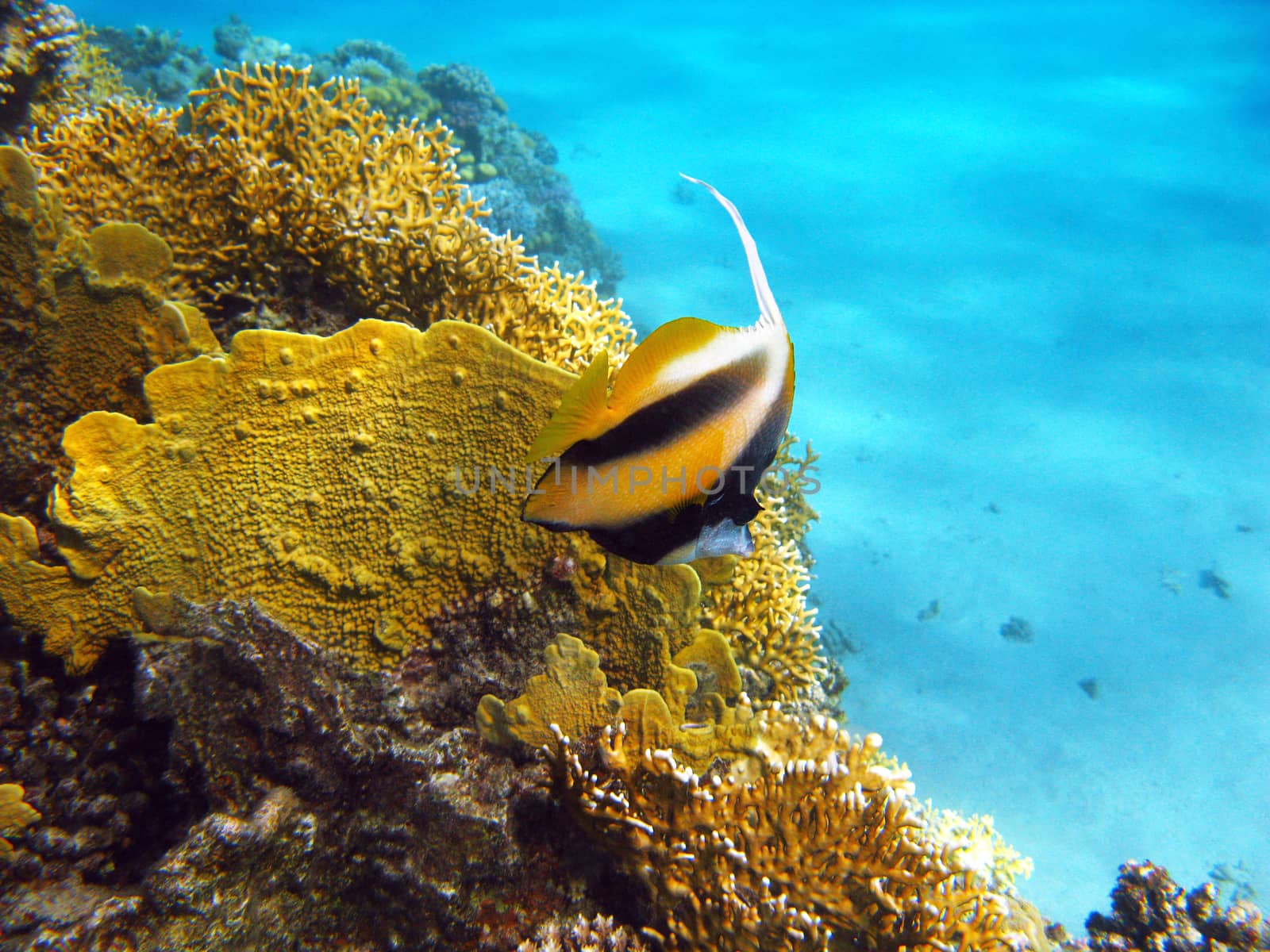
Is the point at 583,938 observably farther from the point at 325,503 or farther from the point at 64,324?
the point at 64,324

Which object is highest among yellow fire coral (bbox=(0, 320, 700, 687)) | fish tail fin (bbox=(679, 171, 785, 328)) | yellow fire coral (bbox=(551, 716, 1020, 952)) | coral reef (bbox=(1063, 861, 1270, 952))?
fish tail fin (bbox=(679, 171, 785, 328))

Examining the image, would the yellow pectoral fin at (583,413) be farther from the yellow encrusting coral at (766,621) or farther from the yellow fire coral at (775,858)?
the yellow encrusting coral at (766,621)

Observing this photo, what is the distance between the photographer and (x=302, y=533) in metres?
2.07

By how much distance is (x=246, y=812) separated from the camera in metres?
1.76

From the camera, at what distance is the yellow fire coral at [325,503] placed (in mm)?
1922

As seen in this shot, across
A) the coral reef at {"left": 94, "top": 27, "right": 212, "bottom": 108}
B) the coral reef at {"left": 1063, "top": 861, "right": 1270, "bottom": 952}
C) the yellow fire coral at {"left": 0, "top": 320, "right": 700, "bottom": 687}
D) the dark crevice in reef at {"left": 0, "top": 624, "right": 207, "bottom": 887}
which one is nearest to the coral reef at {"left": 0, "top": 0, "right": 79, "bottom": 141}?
the yellow fire coral at {"left": 0, "top": 320, "right": 700, "bottom": 687}

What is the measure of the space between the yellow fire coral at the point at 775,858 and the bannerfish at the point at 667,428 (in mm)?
1224

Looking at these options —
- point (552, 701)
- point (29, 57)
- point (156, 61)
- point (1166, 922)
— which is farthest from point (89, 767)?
point (156, 61)

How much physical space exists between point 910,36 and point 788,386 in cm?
7648

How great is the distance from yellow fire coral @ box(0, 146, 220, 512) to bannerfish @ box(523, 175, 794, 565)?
196cm

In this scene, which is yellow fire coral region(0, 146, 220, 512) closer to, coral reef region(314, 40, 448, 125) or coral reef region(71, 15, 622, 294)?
coral reef region(71, 15, 622, 294)

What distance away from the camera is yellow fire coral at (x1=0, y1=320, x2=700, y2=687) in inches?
75.7

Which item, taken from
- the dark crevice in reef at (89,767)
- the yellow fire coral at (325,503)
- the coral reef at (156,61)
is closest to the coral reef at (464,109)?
the coral reef at (156,61)

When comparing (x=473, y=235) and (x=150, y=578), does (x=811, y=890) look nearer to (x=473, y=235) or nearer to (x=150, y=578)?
(x=150, y=578)
